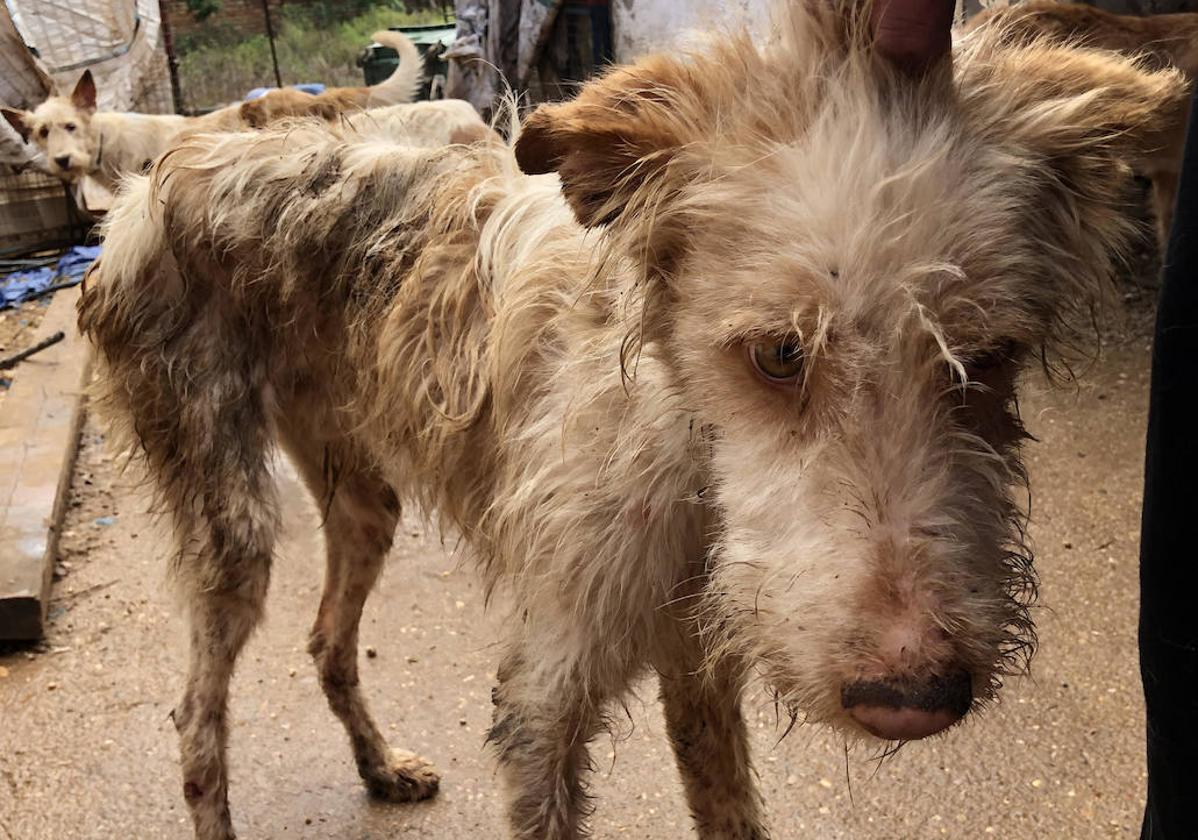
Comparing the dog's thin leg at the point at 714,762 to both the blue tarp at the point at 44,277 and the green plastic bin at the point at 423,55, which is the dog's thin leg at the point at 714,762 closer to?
the blue tarp at the point at 44,277

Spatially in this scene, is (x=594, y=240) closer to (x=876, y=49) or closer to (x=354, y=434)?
(x=876, y=49)

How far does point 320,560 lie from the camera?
198 inches

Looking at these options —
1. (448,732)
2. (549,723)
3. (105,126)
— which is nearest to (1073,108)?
(549,723)

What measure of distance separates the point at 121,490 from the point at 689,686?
4.29m

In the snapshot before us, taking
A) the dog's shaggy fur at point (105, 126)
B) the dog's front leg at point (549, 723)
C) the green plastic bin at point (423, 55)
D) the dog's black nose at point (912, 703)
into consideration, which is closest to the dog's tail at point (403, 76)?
the dog's shaggy fur at point (105, 126)

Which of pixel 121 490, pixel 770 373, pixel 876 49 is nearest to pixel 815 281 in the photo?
pixel 770 373

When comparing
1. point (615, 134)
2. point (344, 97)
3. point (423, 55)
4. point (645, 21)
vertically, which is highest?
point (615, 134)

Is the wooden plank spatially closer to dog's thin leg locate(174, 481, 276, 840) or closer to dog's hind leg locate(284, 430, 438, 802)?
dog's thin leg locate(174, 481, 276, 840)

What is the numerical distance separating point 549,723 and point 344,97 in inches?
354

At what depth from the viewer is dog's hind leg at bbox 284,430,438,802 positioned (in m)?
3.51

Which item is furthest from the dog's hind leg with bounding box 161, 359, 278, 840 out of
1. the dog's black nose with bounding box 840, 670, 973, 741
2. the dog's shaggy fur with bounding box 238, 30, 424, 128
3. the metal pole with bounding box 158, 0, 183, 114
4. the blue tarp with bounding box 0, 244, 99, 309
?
the metal pole with bounding box 158, 0, 183, 114

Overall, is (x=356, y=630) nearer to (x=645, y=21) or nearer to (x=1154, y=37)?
(x=1154, y=37)

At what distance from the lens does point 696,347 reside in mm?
1795

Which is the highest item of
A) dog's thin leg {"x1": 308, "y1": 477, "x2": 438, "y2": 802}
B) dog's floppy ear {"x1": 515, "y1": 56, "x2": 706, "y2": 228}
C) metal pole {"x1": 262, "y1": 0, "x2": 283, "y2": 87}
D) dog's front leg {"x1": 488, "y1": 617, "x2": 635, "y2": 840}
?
dog's floppy ear {"x1": 515, "y1": 56, "x2": 706, "y2": 228}
